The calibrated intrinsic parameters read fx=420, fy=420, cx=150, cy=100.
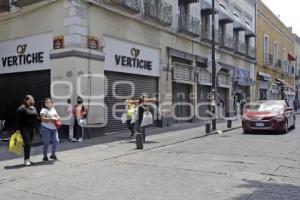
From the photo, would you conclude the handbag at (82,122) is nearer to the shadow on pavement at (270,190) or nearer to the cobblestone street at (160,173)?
the cobblestone street at (160,173)

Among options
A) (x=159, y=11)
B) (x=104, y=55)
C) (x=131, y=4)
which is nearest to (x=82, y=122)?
(x=104, y=55)

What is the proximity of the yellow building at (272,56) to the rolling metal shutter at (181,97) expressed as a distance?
15.1 m

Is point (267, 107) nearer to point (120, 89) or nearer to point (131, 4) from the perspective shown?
point (120, 89)

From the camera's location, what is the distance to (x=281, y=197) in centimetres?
666

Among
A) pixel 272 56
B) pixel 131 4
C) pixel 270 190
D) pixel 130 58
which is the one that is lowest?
pixel 270 190

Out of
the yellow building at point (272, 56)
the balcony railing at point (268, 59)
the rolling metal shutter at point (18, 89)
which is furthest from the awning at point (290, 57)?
the rolling metal shutter at point (18, 89)

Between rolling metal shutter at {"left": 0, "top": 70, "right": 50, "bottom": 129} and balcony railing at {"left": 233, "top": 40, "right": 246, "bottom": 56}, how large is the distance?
17.9 m

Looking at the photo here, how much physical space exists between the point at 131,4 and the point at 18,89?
18.6 ft

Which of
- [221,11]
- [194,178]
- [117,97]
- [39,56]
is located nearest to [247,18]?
[221,11]

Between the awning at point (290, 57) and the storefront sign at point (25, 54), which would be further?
the awning at point (290, 57)

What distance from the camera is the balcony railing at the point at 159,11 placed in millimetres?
18641

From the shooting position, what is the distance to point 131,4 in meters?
16.9

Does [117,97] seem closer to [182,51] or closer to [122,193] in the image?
[182,51]

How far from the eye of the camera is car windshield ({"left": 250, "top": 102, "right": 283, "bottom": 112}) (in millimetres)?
17828
